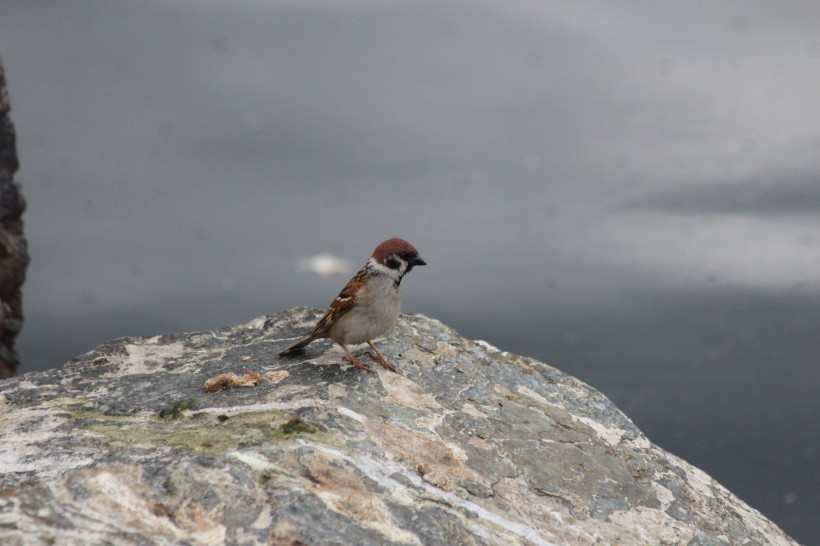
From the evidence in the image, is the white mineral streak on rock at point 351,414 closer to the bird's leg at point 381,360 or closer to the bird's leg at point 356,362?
the bird's leg at point 356,362

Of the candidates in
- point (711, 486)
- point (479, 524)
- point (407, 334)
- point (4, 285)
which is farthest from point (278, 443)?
point (4, 285)

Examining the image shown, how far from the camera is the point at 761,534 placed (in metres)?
4.84

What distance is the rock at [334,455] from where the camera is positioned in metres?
3.46

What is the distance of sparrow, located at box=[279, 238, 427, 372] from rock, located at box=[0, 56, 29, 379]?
3712mm

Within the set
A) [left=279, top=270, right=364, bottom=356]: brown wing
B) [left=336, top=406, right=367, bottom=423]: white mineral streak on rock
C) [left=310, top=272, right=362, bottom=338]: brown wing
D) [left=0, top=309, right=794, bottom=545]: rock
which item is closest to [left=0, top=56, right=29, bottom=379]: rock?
[left=0, top=309, right=794, bottom=545]: rock

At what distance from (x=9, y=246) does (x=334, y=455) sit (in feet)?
16.8

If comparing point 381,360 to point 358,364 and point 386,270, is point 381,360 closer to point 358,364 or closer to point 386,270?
point 358,364

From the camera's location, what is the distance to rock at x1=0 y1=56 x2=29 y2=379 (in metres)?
7.75

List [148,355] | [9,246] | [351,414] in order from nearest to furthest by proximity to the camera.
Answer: [351,414]
[148,355]
[9,246]

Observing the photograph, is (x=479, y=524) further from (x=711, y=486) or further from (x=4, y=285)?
(x=4, y=285)

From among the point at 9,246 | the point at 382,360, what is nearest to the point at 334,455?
the point at 382,360

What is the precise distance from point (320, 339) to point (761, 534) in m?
2.69

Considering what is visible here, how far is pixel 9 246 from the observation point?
26.0 ft

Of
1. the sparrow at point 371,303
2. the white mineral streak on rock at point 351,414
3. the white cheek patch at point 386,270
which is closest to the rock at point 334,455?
the white mineral streak on rock at point 351,414
